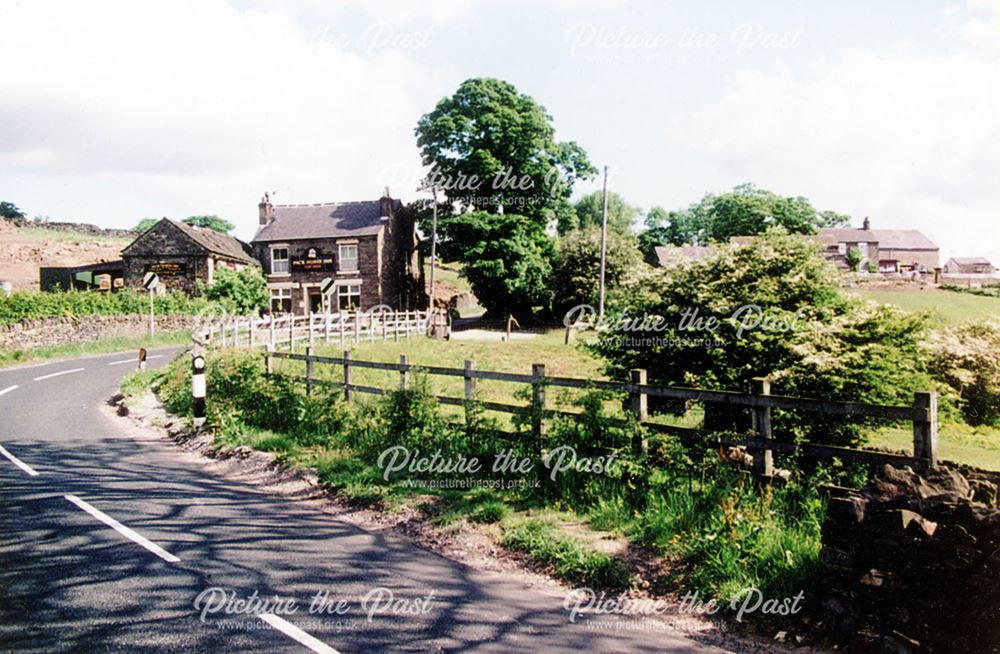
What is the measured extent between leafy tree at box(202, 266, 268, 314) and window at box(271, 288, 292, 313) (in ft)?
12.4

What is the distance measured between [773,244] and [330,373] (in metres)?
8.46

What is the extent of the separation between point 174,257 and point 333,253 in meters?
10.9

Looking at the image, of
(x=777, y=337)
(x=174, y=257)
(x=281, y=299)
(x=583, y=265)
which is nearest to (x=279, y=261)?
(x=281, y=299)

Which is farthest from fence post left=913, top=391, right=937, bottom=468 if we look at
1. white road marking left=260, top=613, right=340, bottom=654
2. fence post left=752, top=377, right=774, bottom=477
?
white road marking left=260, top=613, right=340, bottom=654

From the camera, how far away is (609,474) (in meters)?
6.69

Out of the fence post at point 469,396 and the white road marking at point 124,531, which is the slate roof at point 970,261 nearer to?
the fence post at point 469,396

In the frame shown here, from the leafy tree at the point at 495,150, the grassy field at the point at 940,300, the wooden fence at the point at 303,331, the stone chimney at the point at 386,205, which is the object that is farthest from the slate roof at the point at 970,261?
the wooden fence at the point at 303,331

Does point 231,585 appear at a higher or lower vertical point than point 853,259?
lower

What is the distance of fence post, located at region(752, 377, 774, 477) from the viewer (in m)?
6.01

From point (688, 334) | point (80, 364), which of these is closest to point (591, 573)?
point (688, 334)

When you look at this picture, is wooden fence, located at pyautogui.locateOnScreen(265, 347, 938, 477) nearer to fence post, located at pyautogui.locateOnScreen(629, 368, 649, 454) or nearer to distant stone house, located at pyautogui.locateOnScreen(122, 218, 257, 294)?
fence post, located at pyautogui.locateOnScreen(629, 368, 649, 454)

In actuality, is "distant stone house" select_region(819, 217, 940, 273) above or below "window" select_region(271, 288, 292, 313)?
above

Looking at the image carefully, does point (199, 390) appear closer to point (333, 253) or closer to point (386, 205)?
point (333, 253)

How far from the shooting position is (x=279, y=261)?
4691cm
